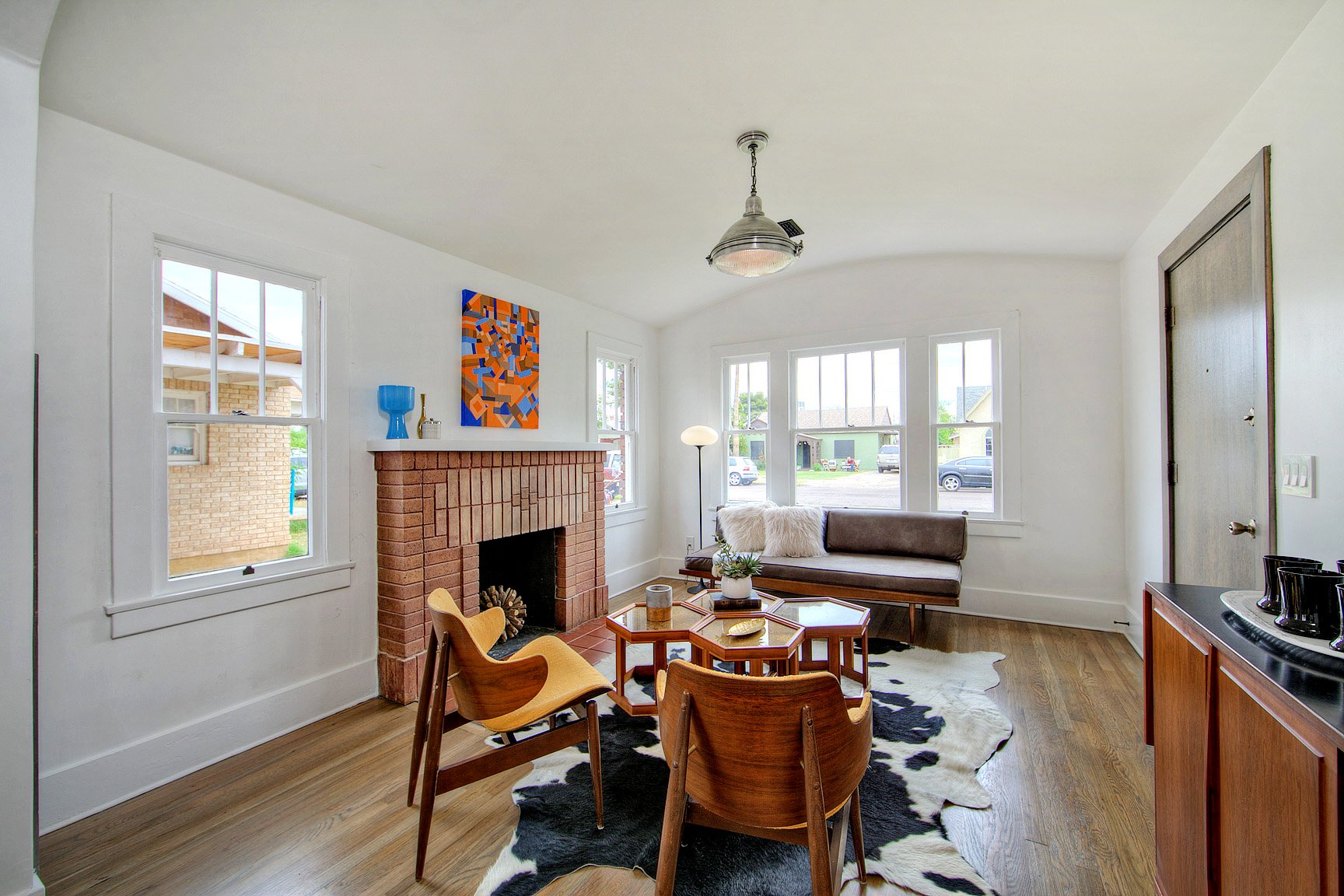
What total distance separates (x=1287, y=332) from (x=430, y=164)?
10.8 feet

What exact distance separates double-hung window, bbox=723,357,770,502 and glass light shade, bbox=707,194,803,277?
2.68 metres

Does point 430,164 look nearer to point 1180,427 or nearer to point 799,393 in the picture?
point 799,393

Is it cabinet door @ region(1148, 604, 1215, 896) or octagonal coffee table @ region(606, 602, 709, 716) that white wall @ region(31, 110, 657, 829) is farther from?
cabinet door @ region(1148, 604, 1215, 896)

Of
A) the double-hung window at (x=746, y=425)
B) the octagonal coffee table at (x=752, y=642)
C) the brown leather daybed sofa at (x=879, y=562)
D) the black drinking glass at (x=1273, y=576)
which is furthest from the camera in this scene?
the double-hung window at (x=746, y=425)

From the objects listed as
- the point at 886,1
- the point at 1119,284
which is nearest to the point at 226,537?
the point at 886,1

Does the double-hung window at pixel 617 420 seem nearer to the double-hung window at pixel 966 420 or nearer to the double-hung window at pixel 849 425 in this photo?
the double-hung window at pixel 849 425

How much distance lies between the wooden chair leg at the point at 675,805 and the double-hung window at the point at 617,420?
3.54 m

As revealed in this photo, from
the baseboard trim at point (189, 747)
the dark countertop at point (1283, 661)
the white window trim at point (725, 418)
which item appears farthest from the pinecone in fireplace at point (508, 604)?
the dark countertop at point (1283, 661)

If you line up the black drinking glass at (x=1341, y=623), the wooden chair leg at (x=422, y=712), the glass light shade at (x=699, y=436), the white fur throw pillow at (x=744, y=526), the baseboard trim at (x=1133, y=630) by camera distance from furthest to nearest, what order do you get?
the glass light shade at (x=699, y=436) → the white fur throw pillow at (x=744, y=526) → the baseboard trim at (x=1133, y=630) → the wooden chair leg at (x=422, y=712) → the black drinking glass at (x=1341, y=623)

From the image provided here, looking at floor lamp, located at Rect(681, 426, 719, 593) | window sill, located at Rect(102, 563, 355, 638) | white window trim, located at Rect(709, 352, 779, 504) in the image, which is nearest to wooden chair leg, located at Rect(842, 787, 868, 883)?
window sill, located at Rect(102, 563, 355, 638)

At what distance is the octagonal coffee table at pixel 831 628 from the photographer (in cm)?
266

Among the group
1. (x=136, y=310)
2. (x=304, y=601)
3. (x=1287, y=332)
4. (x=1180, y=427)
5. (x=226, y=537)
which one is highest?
(x=136, y=310)

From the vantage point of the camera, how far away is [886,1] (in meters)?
1.82

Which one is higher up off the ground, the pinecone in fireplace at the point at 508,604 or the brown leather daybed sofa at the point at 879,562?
the brown leather daybed sofa at the point at 879,562
